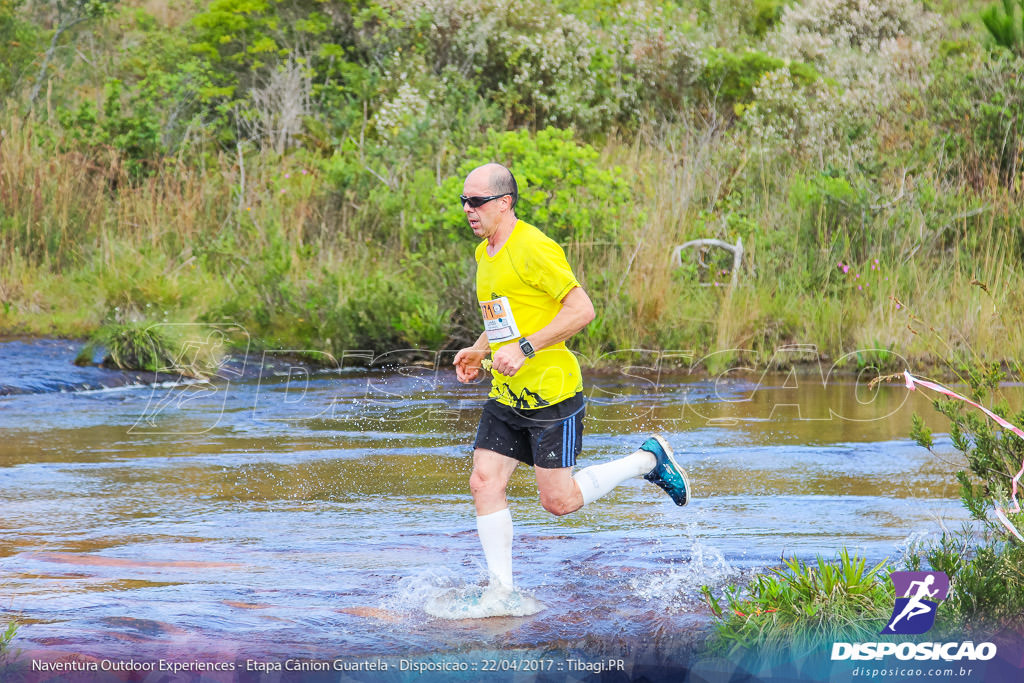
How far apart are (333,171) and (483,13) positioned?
5816 millimetres

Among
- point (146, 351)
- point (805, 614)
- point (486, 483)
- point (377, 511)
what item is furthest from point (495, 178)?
point (146, 351)

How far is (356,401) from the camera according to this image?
12.0 metres

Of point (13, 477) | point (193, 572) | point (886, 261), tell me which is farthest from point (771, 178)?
point (193, 572)

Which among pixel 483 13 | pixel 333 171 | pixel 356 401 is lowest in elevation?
pixel 356 401

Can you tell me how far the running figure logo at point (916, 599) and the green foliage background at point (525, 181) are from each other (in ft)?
22.1

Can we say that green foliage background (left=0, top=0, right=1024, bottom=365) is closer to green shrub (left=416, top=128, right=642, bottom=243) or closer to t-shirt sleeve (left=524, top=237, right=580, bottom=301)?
green shrub (left=416, top=128, right=642, bottom=243)

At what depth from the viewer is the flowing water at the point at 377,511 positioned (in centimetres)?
557

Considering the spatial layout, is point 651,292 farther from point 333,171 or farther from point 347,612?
point 347,612

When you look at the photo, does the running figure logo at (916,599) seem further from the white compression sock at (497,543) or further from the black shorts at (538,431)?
the white compression sock at (497,543)

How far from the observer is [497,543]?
5801mm

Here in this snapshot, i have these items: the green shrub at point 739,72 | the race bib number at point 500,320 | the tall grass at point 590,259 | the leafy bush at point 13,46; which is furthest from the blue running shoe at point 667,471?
the leafy bush at point 13,46

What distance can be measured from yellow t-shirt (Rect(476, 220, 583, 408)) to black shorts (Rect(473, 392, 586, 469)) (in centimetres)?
6

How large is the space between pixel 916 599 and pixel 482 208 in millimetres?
2362

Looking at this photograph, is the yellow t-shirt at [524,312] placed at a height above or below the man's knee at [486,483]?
above
